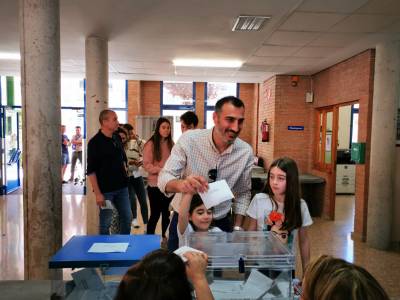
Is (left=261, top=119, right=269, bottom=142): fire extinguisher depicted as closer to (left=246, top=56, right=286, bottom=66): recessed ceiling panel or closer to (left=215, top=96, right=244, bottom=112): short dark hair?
(left=246, top=56, right=286, bottom=66): recessed ceiling panel

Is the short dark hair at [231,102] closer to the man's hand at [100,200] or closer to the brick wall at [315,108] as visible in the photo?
the man's hand at [100,200]

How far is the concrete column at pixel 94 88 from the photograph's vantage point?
17.6 feet

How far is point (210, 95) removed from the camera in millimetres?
11289

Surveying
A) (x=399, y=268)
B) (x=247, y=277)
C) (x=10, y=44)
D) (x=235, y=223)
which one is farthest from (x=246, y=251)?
(x=10, y=44)

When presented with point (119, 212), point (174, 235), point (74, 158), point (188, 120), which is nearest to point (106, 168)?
point (119, 212)

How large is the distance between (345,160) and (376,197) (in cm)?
430

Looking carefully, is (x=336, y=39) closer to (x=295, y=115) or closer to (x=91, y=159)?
(x=295, y=115)

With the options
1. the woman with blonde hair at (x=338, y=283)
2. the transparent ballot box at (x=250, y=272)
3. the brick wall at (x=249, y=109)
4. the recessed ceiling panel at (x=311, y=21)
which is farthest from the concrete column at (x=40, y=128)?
the brick wall at (x=249, y=109)

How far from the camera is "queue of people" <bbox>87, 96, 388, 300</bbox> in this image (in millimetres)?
1128

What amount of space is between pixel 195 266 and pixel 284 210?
4.23 feet

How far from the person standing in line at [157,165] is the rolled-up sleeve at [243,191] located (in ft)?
6.89

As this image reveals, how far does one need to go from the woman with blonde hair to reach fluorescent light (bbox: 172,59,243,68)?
6.04 metres

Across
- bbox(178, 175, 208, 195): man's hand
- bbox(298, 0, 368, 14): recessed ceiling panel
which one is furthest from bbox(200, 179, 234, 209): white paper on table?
bbox(298, 0, 368, 14): recessed ceiling panel

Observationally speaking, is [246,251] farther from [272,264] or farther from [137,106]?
[137,106]
